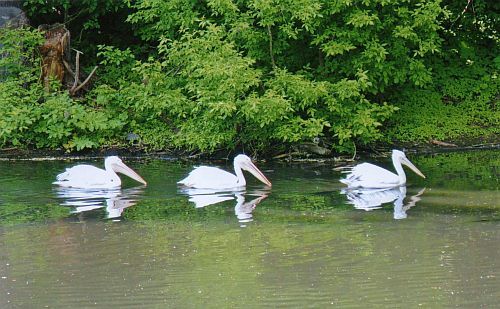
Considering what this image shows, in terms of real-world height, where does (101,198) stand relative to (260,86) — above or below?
below

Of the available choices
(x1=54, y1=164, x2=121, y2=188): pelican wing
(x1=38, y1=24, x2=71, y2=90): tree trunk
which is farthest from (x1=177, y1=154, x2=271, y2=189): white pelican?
(x1=38, y1=24, x2=71, y2=90): tree trunk

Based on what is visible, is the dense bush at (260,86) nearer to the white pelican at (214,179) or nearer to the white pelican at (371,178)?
→ the white pelican at (214,179)

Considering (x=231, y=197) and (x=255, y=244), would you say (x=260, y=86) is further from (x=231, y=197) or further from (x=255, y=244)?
(x=255, y=244)

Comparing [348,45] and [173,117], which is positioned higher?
[348,45]

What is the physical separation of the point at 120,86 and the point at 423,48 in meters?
5.05

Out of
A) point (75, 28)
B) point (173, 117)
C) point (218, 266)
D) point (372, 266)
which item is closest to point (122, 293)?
point (218, 266)

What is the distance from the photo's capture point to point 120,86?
17.8 metres

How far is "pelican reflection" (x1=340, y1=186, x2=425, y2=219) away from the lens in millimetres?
12078

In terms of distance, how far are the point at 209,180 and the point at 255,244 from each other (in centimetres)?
385

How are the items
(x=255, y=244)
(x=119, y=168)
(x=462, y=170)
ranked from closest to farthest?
(x=255, y=244)
(x=119, y=168)
(x=462, y=170)

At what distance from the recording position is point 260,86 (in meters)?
16.3

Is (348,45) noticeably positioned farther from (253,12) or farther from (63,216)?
(63,216)

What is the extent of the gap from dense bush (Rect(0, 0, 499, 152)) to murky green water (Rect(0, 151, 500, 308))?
164cm

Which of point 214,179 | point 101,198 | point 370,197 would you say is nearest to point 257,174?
point 214,179
